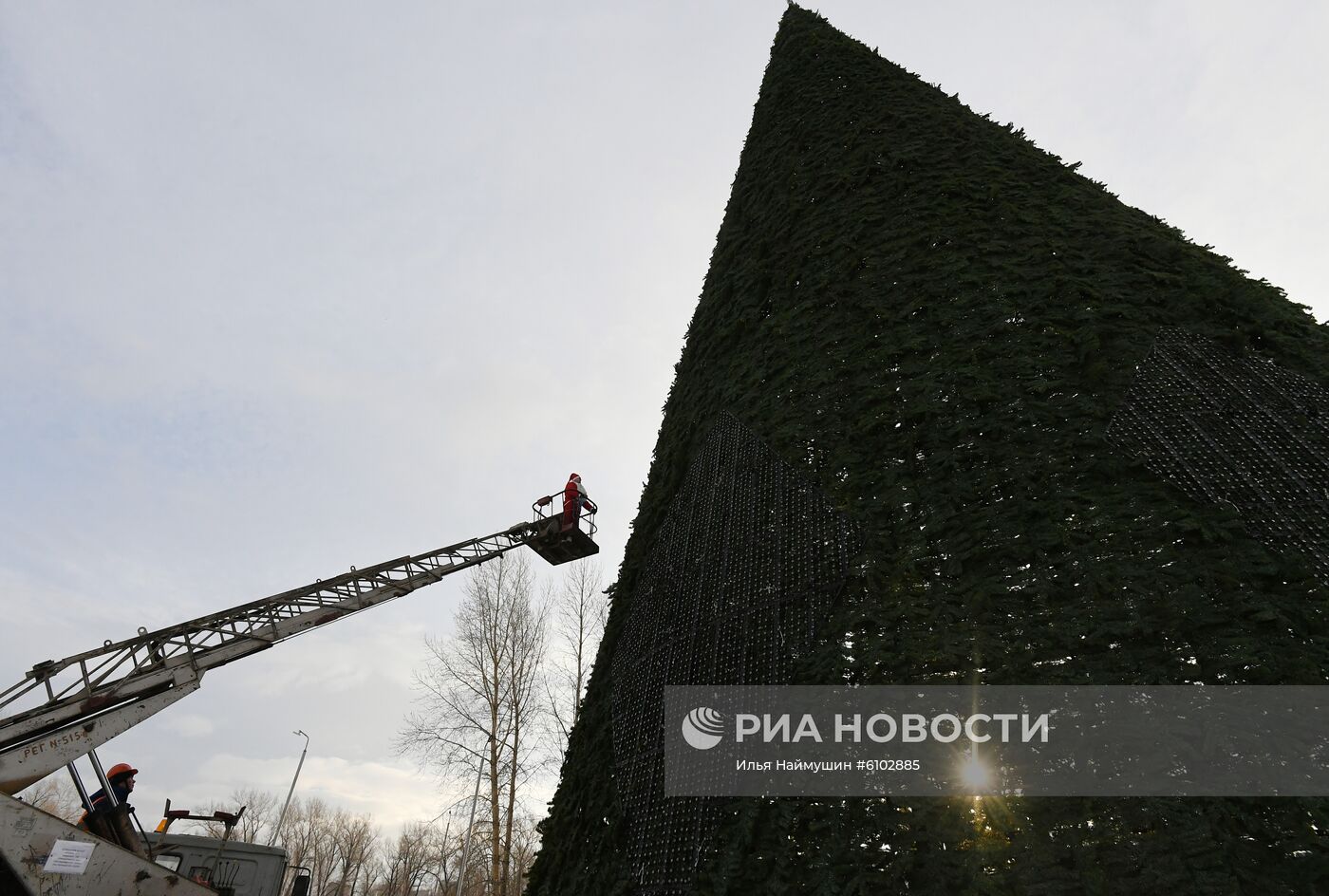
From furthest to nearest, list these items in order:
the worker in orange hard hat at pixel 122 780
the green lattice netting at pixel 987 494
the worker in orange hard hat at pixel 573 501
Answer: the worker in orange hard hat at pixel 573 501 → the worker in orange hard hat at pixel 122 780 → the green lattice netting at pixel 987 494

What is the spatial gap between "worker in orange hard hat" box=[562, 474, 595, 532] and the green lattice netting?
7.92 metres

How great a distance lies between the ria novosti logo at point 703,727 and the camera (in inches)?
146

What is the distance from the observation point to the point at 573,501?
14.0m

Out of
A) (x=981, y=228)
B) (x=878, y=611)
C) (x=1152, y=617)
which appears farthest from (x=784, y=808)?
(x=981, y=228)

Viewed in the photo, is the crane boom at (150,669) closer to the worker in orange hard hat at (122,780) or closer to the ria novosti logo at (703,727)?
the worker in orange hard hat at (122,780)

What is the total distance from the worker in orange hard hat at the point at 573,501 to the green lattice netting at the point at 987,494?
792 cm

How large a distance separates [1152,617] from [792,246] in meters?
4.23

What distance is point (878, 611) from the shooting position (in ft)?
10.8

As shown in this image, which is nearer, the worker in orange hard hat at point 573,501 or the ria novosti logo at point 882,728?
the ria novosti logo at point 882,728

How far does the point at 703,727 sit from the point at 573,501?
10.5m

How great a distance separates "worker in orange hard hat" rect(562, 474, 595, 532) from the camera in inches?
548

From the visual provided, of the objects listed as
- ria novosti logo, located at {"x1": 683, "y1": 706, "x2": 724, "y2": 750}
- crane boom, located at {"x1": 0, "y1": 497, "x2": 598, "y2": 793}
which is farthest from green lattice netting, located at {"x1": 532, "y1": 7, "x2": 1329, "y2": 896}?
crane boom, located at {"x1": 0, "y1": 497, "x2": 598, "y2": 793}

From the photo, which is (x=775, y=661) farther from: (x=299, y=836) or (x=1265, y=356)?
(x=299, y=836)

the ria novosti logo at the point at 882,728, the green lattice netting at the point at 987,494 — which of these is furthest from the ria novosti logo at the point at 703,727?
the green lattice netting at the point at 987,494
